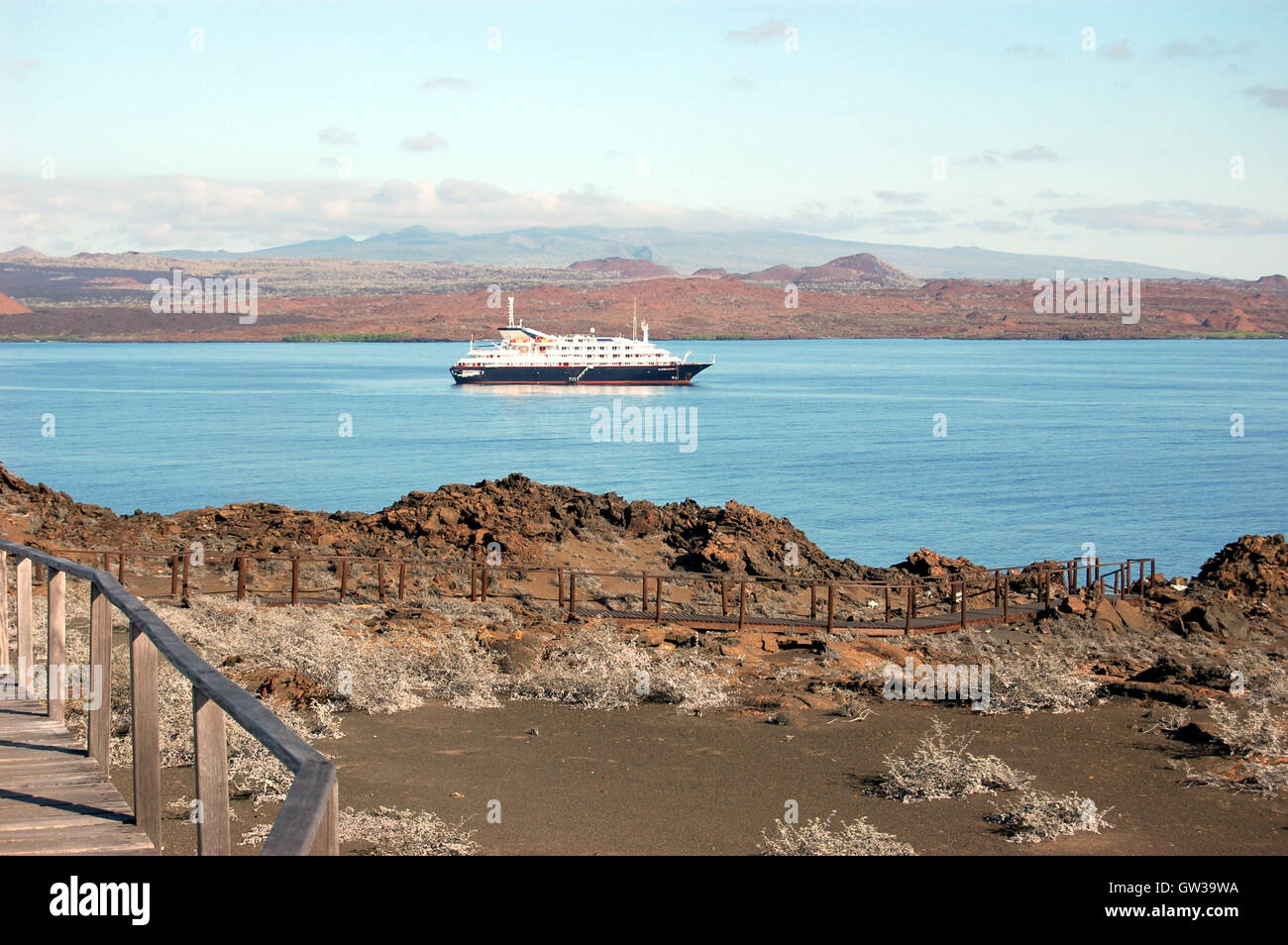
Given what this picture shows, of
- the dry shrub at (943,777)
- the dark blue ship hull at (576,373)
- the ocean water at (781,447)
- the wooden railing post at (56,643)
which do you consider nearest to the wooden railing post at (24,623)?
the wooden railing post at (56,643)

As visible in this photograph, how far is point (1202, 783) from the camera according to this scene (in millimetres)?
7094

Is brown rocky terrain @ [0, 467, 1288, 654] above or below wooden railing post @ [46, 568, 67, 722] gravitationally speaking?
below

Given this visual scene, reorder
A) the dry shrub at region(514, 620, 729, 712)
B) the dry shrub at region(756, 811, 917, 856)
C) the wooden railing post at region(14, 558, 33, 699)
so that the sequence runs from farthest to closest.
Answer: the dry shrub at region(514, 620, 729, 712) → the wooden railing post at region(14, 558, 33, 699) → the dry shrub at region(756, 811, 917, 856)

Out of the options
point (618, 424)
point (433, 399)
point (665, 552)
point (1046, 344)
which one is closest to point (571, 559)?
point (665, 552)

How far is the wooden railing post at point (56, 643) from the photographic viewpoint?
588 centimetres

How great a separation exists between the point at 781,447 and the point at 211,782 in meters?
57.3

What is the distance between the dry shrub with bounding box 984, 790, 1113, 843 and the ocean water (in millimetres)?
26816

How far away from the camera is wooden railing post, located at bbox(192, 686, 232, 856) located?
3.55m

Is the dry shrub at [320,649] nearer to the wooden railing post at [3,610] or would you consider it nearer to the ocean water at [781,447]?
the wooden railing post at [3,610]

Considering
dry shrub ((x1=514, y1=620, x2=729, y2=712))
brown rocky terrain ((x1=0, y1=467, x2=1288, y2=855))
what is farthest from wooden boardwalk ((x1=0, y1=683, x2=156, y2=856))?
dry shrub ((x1=514, y1=620, x2=729, y2=712))

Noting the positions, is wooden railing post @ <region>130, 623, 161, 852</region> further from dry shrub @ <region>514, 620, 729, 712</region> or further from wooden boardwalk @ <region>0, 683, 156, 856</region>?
dry shrub @ <region>514, 620, 729, 712</region>

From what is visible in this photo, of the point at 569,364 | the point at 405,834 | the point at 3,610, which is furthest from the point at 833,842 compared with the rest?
the point at 569,364

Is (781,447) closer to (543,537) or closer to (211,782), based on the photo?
(543,537)
